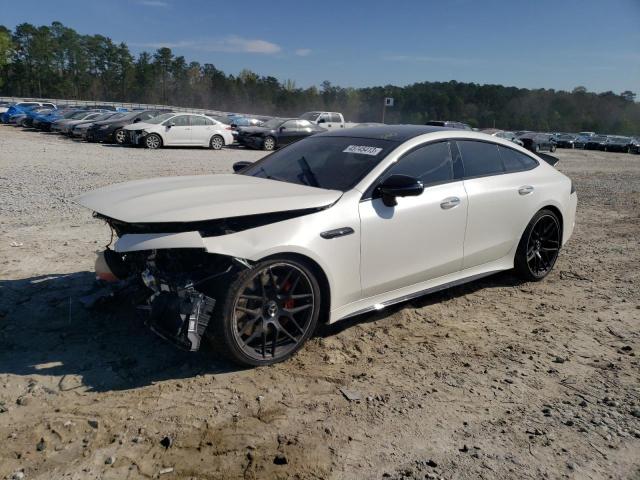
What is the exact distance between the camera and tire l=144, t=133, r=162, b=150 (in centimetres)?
2030

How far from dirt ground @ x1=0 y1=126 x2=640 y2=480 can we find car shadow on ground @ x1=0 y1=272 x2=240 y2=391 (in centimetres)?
1

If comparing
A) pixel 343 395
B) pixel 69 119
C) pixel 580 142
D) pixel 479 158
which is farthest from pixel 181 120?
pixel 580 142

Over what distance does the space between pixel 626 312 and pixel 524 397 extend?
85.7 inches

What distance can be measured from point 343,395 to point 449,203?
6.44 ft

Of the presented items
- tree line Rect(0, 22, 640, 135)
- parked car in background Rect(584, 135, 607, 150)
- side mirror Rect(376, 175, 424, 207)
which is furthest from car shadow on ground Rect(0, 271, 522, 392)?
tree line Rect(0, 22, 640, 135)

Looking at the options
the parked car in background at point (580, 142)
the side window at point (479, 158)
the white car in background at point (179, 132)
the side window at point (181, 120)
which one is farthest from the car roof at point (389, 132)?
the parked car in background at point (580, 142)

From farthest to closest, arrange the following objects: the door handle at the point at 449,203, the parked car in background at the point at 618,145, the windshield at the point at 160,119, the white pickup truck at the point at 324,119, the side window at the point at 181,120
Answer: the parked car in background at the point at 618,145 < the white pickup truck at the point at 324,119 < the side window at the point at 181,120 < the windshield at the point at 160,119 < the door handle at the point at 449,203

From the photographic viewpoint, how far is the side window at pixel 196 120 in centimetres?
2162

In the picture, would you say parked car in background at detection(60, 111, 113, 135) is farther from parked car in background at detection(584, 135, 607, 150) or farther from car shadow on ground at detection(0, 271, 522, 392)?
parked car in background at detection(584, 135, 607, 150)

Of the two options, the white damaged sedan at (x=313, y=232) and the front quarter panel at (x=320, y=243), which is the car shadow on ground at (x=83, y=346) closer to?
the white damaged sedan at (x=313, y=232)

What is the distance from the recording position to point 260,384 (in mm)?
3285

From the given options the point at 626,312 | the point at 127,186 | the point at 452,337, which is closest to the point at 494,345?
the point at 452,337

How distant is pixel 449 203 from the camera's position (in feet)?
14.3

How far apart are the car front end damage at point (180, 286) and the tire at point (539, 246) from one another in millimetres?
3223
